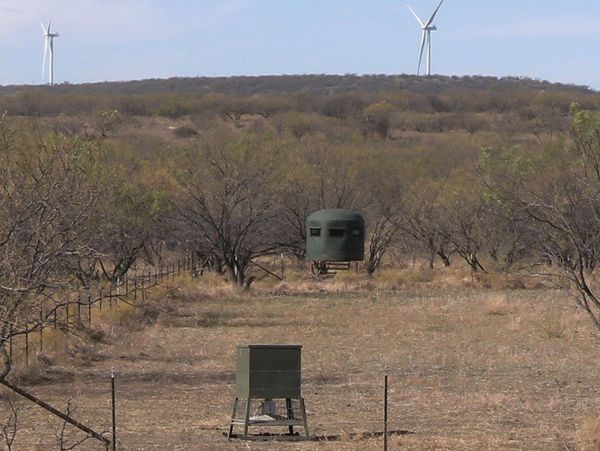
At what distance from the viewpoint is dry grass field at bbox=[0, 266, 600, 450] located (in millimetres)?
15094

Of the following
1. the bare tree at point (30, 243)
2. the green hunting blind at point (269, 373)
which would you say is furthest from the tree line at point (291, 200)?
the green hunting blind at point (269, 373)

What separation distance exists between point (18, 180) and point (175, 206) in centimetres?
2265

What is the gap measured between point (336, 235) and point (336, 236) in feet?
0.16

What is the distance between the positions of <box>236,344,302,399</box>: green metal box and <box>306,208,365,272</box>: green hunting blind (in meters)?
30.9

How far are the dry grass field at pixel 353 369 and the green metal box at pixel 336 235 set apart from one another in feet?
15.4

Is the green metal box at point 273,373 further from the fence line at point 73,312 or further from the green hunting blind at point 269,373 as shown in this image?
the fence line at point 73,312

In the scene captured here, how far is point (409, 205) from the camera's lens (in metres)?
53.4

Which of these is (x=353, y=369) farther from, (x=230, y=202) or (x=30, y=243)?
(x=230, y=202)

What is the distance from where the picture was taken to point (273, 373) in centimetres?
1370

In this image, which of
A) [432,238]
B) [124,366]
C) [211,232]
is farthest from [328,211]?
[124,366]

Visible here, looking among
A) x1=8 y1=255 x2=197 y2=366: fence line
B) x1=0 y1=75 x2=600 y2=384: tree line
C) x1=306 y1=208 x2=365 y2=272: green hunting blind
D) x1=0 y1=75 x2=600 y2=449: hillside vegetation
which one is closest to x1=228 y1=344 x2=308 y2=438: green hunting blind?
x1=0 y1=75 x2=600 y2=449: hillside vegetation

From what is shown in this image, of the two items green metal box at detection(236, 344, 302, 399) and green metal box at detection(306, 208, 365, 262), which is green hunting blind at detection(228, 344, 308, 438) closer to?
green metal box at detection(236, 344, 302, 399)

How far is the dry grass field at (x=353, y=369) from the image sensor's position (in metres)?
15.1

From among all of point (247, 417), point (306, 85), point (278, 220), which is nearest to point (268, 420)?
point (247, 417)
